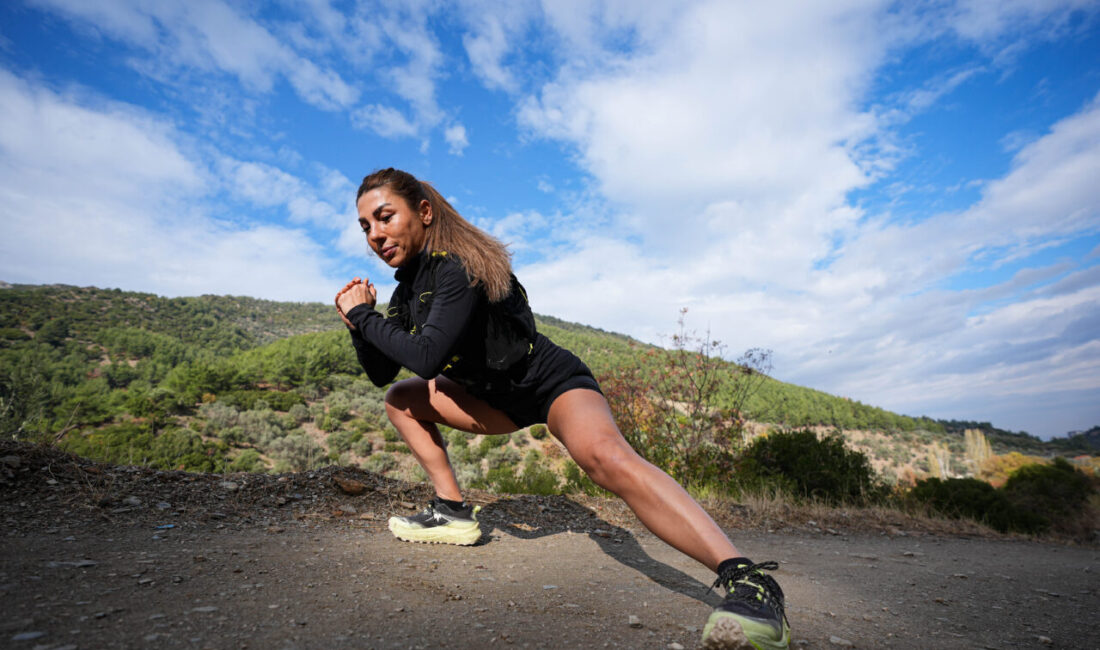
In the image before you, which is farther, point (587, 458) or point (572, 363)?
point (572, 363)

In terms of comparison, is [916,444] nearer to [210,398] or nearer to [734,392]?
[734,392]

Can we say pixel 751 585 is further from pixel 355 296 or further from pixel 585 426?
pixel 355 296

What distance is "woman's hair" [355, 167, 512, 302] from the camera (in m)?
2.03

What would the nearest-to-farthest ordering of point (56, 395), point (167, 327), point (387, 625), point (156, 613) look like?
1. point (156, 613)
2. point (387, 625)
3. point (56, 395)
4. point (167, 327)

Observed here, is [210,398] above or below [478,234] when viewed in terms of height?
below

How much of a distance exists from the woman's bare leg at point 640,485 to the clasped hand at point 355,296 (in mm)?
1023

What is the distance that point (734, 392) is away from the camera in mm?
7406

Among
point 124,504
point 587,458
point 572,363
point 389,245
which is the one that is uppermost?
point 389,245

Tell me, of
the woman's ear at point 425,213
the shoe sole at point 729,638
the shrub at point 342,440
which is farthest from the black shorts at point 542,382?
the shrub at point 342,440

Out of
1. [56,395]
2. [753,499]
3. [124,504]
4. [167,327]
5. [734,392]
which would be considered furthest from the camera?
[167,327]

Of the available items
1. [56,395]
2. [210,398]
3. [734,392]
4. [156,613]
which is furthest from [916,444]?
[56,395]

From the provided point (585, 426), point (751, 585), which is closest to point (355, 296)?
point (585, 426)

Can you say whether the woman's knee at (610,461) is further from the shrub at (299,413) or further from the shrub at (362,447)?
the shrub at (299,413)

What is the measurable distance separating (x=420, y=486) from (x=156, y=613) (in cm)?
263
